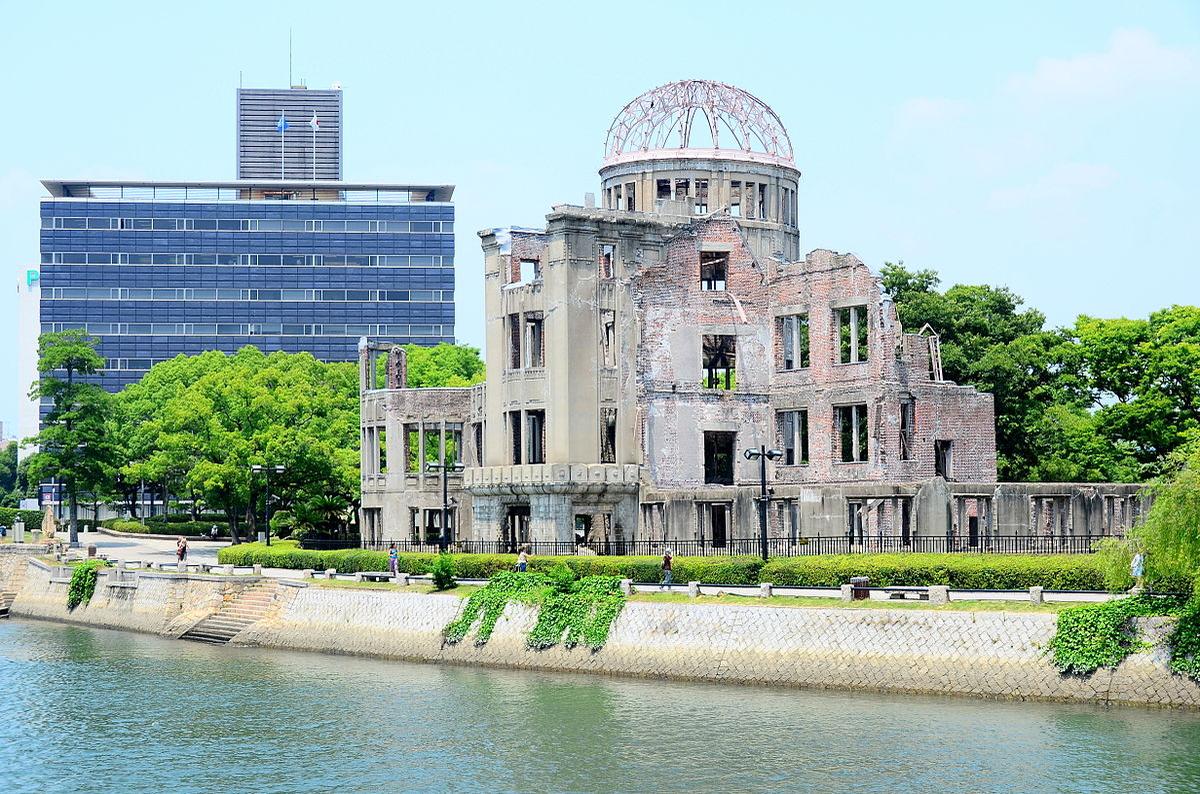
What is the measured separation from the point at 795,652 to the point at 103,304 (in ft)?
426

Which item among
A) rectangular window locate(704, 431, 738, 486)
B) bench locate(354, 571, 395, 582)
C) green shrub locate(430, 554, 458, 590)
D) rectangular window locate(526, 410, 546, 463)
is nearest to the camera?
green shrub locate(430, 554, 458, 590)

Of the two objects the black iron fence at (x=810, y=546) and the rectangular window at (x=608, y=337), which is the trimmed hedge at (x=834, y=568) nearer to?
the black iron fence at (x=810, y=546)

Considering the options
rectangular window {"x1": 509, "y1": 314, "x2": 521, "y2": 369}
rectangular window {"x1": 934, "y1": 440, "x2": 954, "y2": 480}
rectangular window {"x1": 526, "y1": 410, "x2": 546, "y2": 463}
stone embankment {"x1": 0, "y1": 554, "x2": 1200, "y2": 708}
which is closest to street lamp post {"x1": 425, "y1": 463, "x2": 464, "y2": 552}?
rectangular window {"x1": 526, "y1": 410, "x2": 546, "y2": 463}

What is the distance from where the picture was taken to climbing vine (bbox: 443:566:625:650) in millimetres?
49938

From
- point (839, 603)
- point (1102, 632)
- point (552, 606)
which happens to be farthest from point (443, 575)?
point (1102, 632)

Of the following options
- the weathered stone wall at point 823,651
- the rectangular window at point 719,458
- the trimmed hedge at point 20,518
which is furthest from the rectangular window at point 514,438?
the trimmed hedge at point 20,518

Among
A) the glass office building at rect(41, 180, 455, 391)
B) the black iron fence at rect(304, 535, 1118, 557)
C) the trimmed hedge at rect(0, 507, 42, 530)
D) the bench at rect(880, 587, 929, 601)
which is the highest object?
the glass office building at rect(41, 180, 455, 391)

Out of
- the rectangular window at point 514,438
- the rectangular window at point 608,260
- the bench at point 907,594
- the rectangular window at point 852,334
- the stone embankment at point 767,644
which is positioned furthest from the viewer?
the rectangular window at point 514,438

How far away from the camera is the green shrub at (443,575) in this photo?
56438 millimetres

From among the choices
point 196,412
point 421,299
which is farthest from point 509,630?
point 421,299

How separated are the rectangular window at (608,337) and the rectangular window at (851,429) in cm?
925

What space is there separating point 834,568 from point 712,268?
23.3 m

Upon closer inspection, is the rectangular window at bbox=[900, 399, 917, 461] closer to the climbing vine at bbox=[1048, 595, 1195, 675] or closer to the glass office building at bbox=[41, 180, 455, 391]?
the climbing vine at bbox=[1048, 595, 1195, 675]

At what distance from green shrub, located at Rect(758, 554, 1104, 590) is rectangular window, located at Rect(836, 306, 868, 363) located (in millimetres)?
15100
